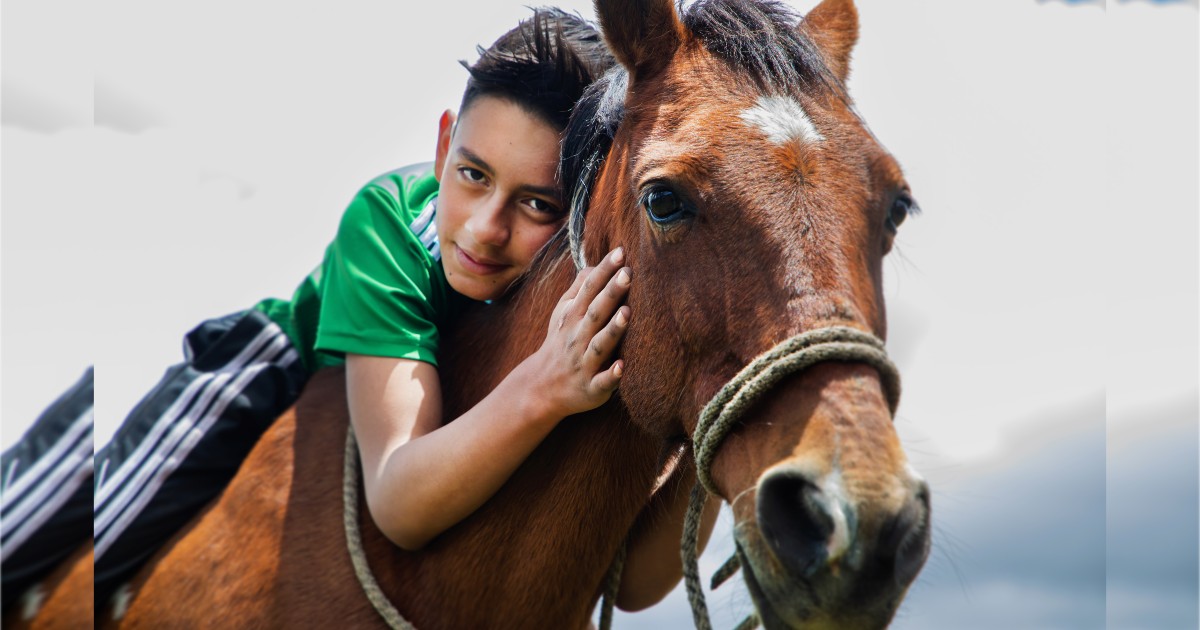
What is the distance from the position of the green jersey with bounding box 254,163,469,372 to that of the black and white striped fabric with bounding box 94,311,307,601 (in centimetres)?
18

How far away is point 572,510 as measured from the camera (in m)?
2.43

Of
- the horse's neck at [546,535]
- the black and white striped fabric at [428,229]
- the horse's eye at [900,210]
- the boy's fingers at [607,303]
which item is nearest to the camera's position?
the boy's fingers at [607,303]

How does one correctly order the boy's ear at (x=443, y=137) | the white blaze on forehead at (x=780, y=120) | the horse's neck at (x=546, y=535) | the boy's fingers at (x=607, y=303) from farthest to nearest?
1. the boy's ear at (x=443, y=137)
2. the horse's neck at (x=546, y=535)
3. the boy's fingers at (x=607, y=303)
4. the white blaze on forehead at (x=780, y=120)

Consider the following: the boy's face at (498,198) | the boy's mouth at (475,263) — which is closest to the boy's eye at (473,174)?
the boy's face at (498,198)

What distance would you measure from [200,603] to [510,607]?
0.90 m

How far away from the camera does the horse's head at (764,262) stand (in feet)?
5.62

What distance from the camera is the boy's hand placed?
7.20 ft

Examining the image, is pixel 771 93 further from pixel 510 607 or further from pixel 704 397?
pixel 510 607

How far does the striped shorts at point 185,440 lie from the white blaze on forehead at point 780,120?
5.98 ft

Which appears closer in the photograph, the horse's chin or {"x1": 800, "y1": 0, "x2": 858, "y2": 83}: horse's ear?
the horse's chin

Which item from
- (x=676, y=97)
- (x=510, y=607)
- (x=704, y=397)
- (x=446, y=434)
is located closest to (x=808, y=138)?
(x=676, y=97)

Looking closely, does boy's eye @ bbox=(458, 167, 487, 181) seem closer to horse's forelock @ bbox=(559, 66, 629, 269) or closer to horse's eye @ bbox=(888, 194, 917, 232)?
horse's forelock @ bbox=(559, 66, 629, 269)

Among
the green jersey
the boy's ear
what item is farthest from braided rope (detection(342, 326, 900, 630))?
the boy's ear

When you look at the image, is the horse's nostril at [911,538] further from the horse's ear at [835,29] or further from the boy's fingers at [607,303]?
the horse's ear at [835,29]
